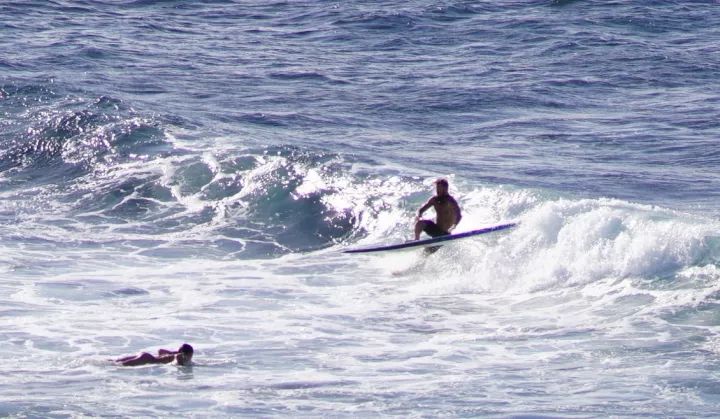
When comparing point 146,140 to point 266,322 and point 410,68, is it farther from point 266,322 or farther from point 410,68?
point 266,322

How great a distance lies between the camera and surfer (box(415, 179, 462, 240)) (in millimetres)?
17688

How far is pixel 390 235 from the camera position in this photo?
19797 mm

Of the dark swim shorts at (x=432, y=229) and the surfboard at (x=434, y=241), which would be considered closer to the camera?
the surfboard at (x=434, y=241)

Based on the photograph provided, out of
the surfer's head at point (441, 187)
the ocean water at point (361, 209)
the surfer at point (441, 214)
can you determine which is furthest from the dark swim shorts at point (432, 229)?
the surfer's head at point (441, 187)

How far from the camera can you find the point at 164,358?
43.8 ft

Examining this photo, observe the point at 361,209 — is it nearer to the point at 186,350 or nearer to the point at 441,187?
the point at 441,187

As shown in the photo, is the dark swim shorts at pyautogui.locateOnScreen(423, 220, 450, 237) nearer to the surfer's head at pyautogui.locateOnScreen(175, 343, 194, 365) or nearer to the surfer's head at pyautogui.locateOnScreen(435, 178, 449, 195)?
the surfer's head at pyautogui.locateOnScreen(435, 178, 449, 195)

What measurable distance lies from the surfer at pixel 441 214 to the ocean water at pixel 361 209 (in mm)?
367

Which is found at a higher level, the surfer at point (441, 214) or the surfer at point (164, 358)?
the surfer at point (441, 214)

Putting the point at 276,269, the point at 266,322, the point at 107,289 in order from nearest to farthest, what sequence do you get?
the point at 266,322, the point at 107,289, the point at 276,269

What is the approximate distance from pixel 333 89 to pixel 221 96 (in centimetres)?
215

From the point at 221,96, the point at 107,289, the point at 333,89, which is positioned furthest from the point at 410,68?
the point at 107,289

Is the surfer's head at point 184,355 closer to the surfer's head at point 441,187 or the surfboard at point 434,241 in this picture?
the surfboard at point 434,241

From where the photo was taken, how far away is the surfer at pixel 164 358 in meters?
13.3
